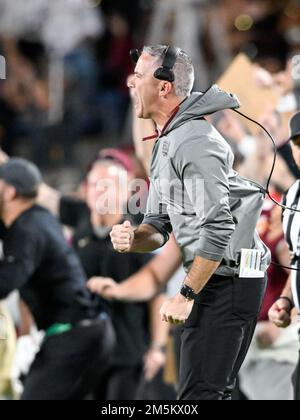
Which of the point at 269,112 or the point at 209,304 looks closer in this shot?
the point at 209,304

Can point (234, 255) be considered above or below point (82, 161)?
Answer: above

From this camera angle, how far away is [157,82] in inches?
197

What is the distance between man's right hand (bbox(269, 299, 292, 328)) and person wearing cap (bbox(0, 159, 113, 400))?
1496 mm

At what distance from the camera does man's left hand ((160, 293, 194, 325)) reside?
477cm

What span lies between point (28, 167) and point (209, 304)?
2002 mm

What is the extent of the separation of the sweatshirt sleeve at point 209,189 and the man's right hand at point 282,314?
698 millimetres

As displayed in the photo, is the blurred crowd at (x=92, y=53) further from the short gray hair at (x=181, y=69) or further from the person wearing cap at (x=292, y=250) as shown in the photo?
the short gray hair at (x=181, y=69)

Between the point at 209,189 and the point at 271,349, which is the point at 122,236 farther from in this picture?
the point at 271,349

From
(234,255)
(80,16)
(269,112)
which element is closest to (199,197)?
(234,255)

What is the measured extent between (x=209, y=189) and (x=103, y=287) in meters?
2.10

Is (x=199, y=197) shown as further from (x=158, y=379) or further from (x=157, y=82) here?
(x=158, y=379)
